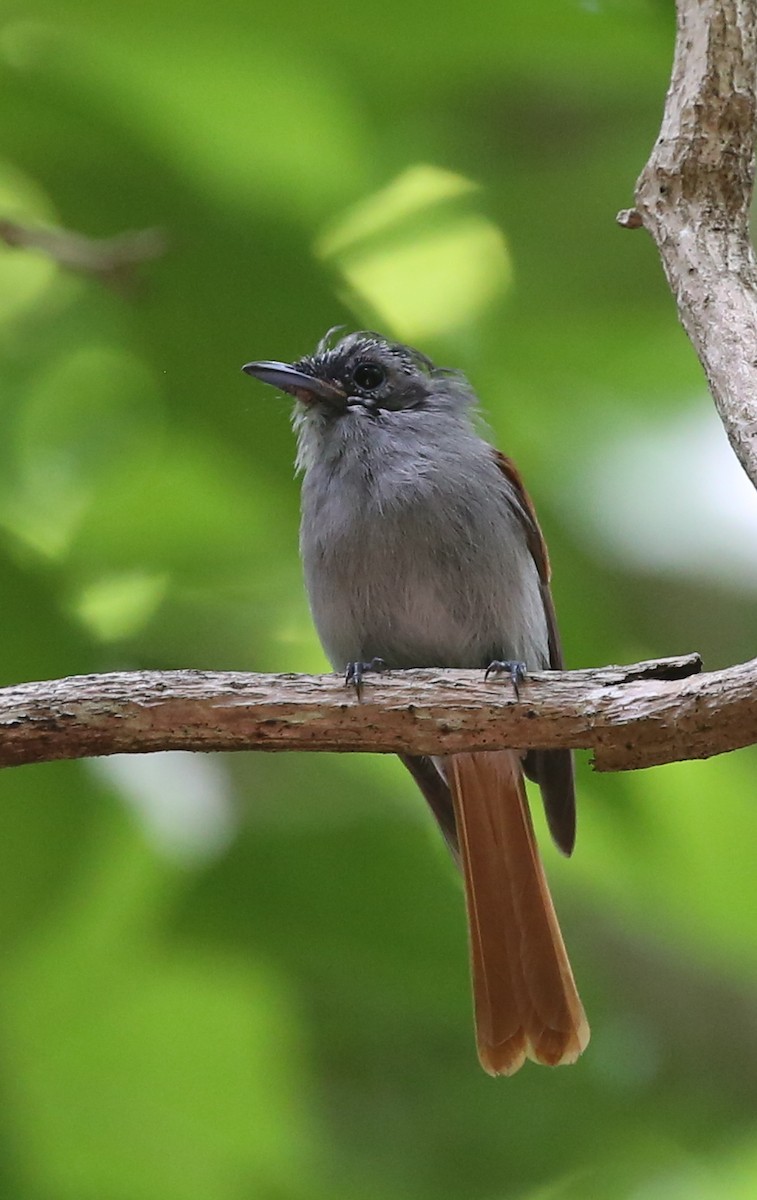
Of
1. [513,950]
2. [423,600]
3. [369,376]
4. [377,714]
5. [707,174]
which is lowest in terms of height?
[513,950]

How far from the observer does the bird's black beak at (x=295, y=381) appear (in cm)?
301

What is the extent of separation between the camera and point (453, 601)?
298 cm

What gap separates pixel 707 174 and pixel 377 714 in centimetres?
110

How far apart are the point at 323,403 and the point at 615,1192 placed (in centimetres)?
203

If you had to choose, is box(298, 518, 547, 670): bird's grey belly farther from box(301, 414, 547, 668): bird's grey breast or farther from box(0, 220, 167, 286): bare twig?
box(0, 220, 167, 286): bare twig

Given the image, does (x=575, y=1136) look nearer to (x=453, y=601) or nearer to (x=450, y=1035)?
(x=450, y=1035)

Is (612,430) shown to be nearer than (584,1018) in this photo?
No

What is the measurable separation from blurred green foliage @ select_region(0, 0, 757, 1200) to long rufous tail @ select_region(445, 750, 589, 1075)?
239mm

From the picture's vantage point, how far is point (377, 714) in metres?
2.11

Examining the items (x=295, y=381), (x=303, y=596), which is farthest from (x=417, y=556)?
(x=303, y=596)

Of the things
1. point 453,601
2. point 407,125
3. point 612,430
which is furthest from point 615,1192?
point 407,125

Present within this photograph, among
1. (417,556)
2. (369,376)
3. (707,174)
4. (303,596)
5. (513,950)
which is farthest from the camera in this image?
(303,596)

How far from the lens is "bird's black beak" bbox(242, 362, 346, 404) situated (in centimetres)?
301

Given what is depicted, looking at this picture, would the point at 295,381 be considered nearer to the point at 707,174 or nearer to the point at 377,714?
the point at 707,174
